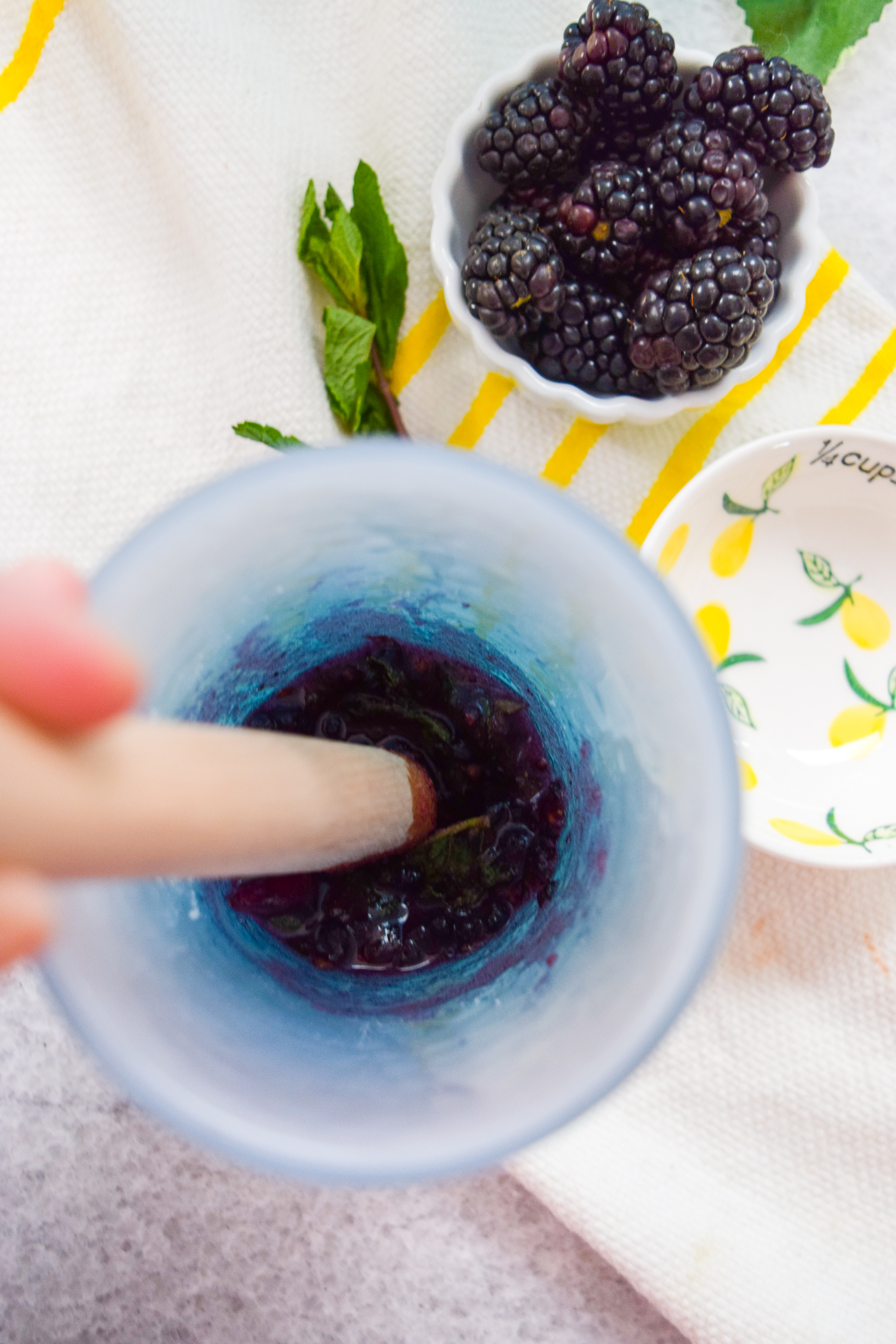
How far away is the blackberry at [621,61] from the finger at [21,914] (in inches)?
23.7

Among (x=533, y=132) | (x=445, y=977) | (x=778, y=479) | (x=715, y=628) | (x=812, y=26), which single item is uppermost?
(x=812, y=26)

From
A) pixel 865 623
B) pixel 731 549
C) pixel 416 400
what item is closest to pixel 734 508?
pixel 731 549

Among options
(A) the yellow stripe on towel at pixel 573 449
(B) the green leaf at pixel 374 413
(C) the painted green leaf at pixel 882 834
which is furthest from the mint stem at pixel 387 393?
(C) the painted green leaf at pixel 882 834

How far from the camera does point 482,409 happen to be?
2.33 feet

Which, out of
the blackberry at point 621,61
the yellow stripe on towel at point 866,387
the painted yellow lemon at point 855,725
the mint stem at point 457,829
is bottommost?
the mint stem at point 457,829

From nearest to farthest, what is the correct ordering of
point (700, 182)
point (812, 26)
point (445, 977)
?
1. point (445, 977)
2. point (700, 182)
3. point (812, 26)

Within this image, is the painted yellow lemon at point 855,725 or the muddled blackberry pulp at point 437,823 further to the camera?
the painted yellow lemon at point 855,725

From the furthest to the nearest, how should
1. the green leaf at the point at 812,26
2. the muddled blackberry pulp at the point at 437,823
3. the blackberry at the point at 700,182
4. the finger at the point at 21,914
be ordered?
the green leaf at the point at 812,26
the blackberry at the point at 700,182
the muddled blackberry pulp at the point at 437,823
the finger at the point at 21,914

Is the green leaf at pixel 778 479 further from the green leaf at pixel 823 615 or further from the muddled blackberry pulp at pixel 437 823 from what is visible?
the muddled blackberry pulp at pixel 437 823

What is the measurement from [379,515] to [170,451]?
321mm

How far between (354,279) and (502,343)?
11 centimetres

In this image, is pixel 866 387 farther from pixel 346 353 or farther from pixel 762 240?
pixel 346 353

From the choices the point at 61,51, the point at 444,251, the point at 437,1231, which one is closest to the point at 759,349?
the point at 444,251

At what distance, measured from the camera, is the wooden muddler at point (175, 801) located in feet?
0.85
